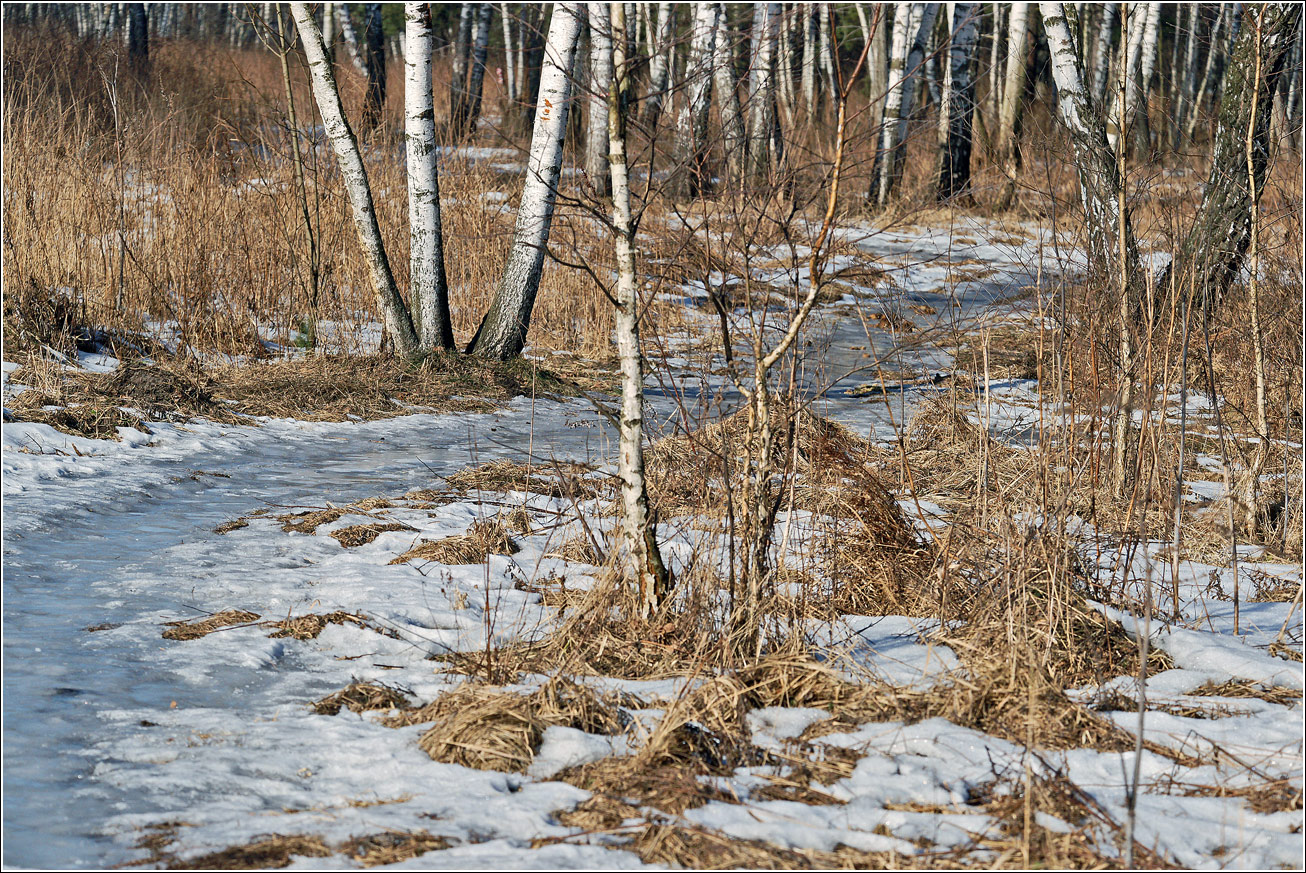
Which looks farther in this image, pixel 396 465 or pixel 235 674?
pixel 396 465

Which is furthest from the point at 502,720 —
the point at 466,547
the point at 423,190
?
the point at 423,190

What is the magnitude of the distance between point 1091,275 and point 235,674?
11.5ft

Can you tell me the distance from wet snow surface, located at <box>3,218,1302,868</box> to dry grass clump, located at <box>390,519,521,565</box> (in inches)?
2.2

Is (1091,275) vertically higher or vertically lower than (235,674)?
higher

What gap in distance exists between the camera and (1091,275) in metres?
4.55

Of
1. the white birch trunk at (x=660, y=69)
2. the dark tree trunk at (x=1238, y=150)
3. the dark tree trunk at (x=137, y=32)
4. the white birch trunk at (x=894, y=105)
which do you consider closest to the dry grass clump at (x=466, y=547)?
the white birch trunk at (x=660, y=69)

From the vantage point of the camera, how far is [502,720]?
2.65m

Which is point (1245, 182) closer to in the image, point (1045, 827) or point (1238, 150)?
point (1238, 150)

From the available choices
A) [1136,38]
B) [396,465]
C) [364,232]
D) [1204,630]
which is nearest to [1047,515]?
[1204,630]

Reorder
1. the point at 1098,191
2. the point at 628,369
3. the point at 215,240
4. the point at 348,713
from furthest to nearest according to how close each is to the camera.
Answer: the point at 215,240 < the point at 1098,191 < the point at 628,369 < the point at 348,713

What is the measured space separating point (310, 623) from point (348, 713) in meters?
0.60

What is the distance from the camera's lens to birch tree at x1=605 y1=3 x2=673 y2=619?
2.88m

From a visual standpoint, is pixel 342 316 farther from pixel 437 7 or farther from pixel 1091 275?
pixel 437 7

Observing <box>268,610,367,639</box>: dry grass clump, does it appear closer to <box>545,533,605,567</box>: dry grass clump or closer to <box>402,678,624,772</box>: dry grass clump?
<box>402,678,624,772</box>: dry grass clump
